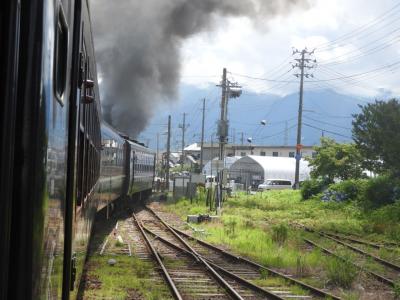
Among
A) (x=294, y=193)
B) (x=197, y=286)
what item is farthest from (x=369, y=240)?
(x=294, y=193)

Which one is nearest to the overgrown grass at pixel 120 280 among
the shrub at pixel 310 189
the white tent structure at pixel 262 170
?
the shrub at pixel 310 189

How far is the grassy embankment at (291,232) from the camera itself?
11031 millimetres

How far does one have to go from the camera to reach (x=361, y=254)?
13.8 m

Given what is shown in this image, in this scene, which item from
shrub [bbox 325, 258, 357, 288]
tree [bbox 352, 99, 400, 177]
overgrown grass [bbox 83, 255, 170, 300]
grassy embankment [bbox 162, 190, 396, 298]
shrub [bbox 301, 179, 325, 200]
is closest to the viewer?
overgrown grass [bbox 83, 255, 170, 300]

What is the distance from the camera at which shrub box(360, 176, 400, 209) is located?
85.4ft

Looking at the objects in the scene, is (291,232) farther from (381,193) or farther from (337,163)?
(337,163)

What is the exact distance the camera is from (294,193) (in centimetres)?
4053

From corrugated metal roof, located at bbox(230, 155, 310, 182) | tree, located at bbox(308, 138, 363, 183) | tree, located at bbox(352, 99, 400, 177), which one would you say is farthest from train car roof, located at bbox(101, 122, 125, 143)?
corrugated metal roof, located at bbox(230, 155, 310, 182)

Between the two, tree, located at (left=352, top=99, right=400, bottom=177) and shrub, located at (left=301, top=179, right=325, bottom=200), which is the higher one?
tree, located at (left=352, top=99, right=400, bottom=177)

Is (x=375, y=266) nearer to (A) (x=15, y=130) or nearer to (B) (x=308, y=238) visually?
(B) (x=308, y=238)

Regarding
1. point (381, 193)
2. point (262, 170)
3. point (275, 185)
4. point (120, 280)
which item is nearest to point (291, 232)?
point (120, 280)

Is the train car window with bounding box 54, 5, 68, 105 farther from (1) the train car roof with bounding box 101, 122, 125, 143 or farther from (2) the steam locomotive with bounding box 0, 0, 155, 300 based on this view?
(1) the train car roof with bounding box 101, 122, 125, 143

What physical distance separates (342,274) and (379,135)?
731 inches

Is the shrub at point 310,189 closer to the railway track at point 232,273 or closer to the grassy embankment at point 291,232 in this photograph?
the grassy embankment at point 291,232
